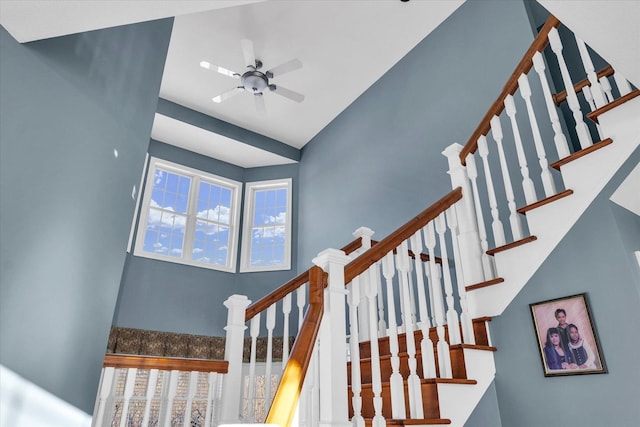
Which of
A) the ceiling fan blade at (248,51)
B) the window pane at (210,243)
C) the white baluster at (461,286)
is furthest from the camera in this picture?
the window pane at (210,243)

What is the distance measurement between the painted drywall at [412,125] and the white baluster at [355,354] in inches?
86.2

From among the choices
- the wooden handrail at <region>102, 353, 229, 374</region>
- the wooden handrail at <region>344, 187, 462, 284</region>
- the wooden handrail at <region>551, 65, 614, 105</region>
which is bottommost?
the wooden handrail at <region>102, 353, 229, 374</region>

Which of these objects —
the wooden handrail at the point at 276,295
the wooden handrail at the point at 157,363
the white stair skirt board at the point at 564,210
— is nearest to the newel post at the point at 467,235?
the white stair skirt board at the point at 564,210

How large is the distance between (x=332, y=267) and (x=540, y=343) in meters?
1.28

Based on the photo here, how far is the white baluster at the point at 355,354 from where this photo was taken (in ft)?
6.19

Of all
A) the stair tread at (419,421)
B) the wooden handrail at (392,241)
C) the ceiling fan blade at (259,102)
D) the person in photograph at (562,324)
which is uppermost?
the ceiling fan blade at (259,102)

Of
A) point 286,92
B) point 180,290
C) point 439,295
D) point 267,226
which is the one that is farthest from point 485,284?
point 267,226

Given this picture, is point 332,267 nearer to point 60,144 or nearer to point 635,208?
point 60,144

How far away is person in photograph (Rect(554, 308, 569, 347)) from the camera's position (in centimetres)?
222

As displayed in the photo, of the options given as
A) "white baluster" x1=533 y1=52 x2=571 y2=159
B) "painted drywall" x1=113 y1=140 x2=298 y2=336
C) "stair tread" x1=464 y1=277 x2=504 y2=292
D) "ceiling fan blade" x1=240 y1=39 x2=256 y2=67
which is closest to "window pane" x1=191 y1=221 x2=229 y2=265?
"painted drywall" x1=113 y1=140 x2=298 y2=336

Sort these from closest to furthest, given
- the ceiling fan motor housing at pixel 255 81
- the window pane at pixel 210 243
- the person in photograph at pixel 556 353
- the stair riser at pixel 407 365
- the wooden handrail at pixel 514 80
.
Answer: the person in photograph at pixel 556 353
the stair riser at pixel 407 365
the wooden handrail at pixel 514 80
the ceiling fan motor housing at pixel 255 81
the window pane at pixel 210 243

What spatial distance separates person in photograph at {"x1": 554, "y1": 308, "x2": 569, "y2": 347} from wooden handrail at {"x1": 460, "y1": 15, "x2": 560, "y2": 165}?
1142 mm

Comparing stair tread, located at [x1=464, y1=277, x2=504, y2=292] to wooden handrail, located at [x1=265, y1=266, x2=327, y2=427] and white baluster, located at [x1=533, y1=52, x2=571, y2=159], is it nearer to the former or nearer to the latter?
white baluster, located at [x1=533, y1=52, x2=571, y2=159]

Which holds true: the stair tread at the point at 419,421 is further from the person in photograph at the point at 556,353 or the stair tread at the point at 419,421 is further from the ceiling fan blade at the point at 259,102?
the ceiling fan blade at the point at 259,102
